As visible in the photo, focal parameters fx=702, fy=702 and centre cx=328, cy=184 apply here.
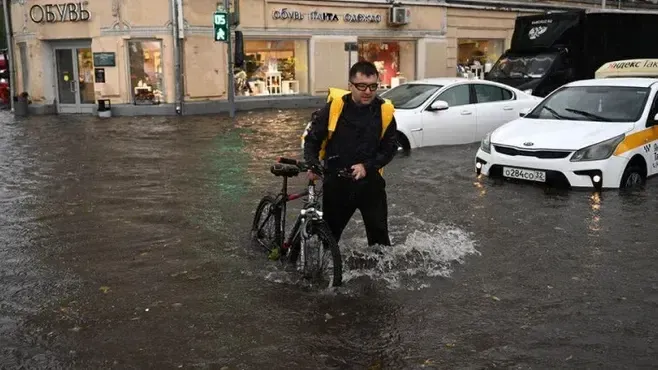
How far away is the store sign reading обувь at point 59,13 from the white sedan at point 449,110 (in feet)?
41.9

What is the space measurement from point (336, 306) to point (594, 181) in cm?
519

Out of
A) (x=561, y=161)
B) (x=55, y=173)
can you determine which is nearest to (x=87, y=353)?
(x=561, y=161)

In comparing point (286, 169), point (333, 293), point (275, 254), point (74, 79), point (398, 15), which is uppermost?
point (398, 15)

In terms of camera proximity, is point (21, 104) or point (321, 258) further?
point (21, 104)

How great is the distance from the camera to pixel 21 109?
23.8 meters

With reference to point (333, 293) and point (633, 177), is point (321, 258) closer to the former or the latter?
point (333, 293)

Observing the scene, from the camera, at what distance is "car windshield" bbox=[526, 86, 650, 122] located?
32.1ft

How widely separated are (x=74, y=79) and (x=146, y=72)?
326 cm

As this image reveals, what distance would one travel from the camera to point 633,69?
48.6 feet

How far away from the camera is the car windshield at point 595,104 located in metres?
9.78

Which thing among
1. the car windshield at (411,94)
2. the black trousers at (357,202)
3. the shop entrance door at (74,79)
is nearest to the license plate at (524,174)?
the car windshield at (411,94)

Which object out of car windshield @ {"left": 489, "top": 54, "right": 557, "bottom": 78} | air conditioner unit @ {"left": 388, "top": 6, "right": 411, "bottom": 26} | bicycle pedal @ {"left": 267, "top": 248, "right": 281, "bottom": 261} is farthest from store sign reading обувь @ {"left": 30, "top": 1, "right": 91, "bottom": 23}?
bicycle pedal @ {"left": 267, "top": 248, "right": 281, "bottom": 261}

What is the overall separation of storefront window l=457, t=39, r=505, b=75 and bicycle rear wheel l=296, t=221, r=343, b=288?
25.8 m

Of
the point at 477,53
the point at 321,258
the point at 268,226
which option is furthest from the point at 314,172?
the point at 477,53
